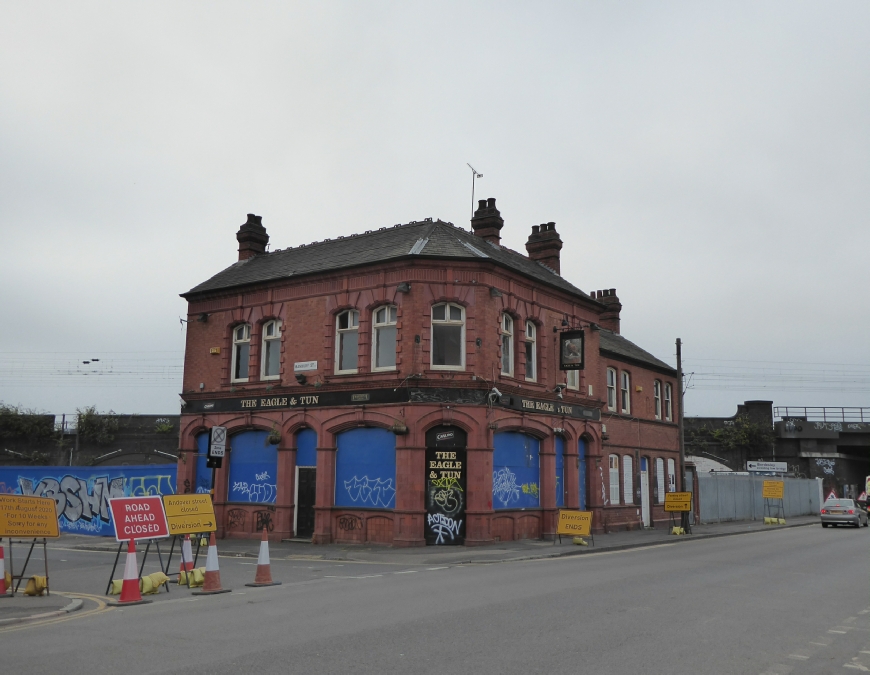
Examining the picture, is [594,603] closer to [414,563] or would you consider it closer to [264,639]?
[264,639]

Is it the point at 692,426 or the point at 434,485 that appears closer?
the point at 434,485

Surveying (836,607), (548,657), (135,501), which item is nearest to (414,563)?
(135,501)

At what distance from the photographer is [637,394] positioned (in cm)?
3409

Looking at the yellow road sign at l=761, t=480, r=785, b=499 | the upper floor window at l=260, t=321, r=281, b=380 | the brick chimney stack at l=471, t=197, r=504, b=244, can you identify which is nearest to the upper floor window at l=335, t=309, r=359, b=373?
the upper floor window at l=260, t=321, r=281, b=380

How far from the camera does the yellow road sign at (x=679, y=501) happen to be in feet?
91.9

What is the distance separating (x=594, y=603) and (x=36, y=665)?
7.00m

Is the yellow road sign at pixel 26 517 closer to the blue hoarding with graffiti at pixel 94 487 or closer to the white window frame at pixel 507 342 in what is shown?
the white window frame at pixel 507 342

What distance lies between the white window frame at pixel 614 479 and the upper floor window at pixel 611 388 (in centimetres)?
221

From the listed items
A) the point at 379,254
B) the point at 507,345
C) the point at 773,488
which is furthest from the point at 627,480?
the point at 379,254

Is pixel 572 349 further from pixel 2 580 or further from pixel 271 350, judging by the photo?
pixel 2 580

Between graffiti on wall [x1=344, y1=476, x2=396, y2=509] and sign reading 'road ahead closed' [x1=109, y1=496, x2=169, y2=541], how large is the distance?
925 cm

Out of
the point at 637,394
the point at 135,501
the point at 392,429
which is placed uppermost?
the point at 637,394

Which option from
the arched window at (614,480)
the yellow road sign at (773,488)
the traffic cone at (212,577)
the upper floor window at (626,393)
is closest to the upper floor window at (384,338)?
the traffic cone at (212,577)

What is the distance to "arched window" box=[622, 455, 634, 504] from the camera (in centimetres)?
3138
